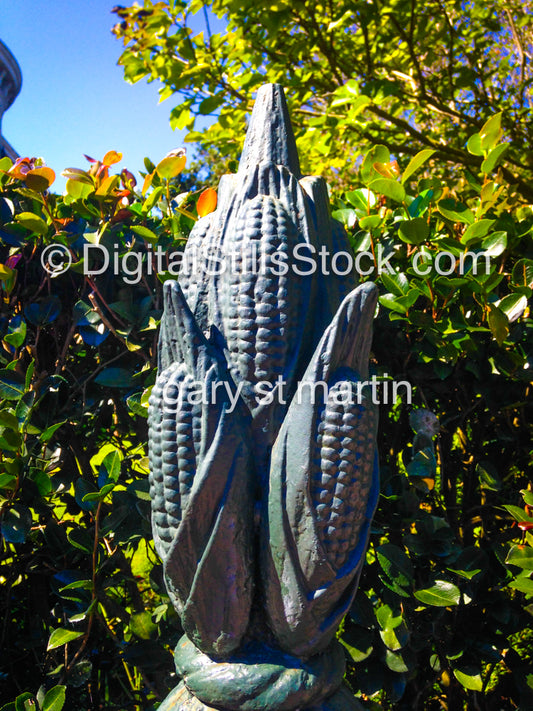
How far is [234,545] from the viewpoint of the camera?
1.24m

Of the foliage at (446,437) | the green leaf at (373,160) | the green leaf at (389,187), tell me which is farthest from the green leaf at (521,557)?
the green leaf at (373,160)

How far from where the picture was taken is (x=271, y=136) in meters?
1.51

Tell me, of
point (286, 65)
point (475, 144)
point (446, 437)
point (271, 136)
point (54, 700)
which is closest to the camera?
point (271, 136)

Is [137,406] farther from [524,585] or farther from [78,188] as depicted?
[524,585]

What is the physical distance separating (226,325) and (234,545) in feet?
1.67

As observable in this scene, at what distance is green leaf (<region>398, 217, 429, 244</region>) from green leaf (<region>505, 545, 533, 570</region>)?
1.04m

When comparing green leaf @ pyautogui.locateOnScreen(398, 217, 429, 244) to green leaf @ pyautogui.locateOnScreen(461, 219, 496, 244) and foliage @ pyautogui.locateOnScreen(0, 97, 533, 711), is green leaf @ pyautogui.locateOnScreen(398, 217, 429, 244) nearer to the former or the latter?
foliage @ pyautogui.locateOnScreen(0, 97, 533, 711)

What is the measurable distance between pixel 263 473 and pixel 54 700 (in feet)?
3.39

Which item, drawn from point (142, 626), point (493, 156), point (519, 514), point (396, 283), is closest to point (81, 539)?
point (142, 626)

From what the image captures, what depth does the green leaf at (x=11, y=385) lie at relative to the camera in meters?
1.88

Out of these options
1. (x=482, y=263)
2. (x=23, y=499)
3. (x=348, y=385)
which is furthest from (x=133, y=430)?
(x=482, y=263)

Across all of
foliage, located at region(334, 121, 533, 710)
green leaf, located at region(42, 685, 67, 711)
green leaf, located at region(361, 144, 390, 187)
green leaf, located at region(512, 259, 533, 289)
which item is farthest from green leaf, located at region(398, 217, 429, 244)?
green leaf, located at region(42, 685, 67, 711)

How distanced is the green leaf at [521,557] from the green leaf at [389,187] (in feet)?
3.91

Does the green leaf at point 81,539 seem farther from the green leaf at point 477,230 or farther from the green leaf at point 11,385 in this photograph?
the green leaf at point 477,230
